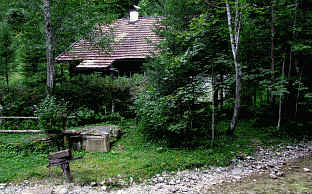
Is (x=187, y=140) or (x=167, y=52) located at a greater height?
(x=167, y=52)

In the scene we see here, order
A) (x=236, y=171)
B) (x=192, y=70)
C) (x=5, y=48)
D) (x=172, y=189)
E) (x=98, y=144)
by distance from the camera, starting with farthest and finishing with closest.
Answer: (x=5, y=48)
(x=98, y=144)
(x=192, y=70)
(x=236, y=171)
(x=172, y=189)

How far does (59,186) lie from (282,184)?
5025mm

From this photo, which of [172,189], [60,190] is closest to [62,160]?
[60,190]

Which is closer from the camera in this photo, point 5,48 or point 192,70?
point 192,70

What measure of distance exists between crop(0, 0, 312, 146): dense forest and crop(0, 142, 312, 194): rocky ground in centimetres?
139

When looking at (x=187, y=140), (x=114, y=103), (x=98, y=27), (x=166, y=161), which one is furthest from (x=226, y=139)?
(x=98, y=27)

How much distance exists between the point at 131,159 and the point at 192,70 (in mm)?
3268

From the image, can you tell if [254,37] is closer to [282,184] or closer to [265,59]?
[265,59]

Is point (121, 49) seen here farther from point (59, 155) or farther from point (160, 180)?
point (160, 180)

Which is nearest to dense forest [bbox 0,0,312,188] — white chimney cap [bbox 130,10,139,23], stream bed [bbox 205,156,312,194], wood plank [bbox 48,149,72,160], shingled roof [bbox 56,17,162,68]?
stream bed [bbox 205,156,312,194]

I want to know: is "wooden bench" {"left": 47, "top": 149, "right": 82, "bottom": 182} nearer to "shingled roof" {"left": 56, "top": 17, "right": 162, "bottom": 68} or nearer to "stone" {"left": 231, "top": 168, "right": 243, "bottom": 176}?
"stone" {"left": 231, "top": 168, "right": 243, "bottom": 176}

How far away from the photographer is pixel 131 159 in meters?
6.83

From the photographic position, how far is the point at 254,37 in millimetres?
9023

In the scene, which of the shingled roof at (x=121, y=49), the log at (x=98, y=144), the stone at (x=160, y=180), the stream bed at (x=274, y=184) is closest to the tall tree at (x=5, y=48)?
the shingled roof at (x=121, y=49)
